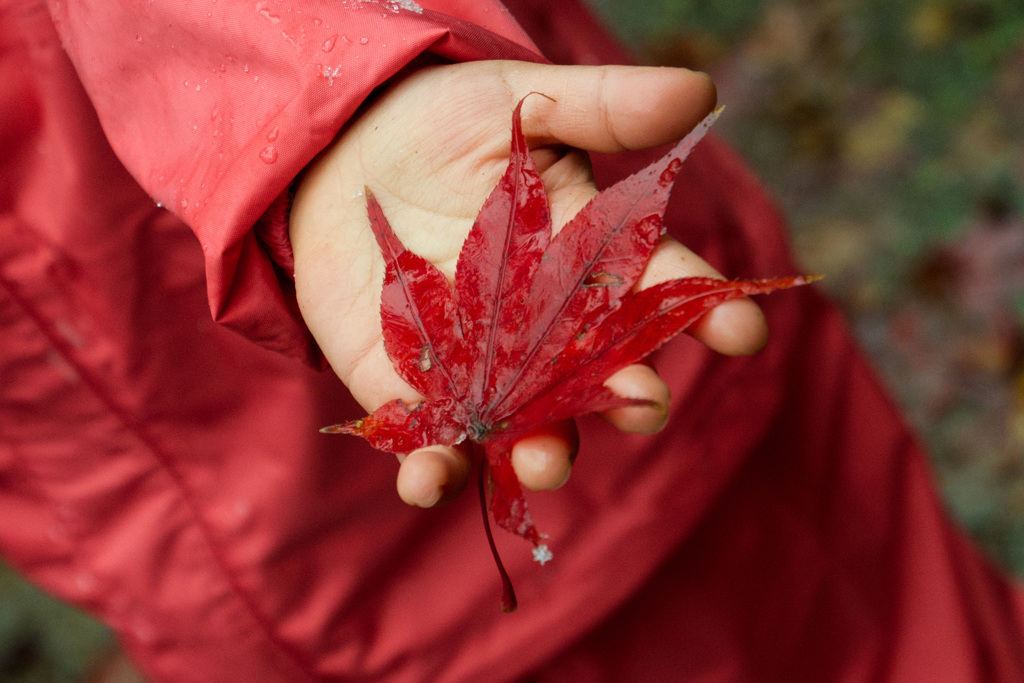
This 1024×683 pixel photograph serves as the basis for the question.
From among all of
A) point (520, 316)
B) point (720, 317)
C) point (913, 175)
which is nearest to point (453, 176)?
point (520, 316)

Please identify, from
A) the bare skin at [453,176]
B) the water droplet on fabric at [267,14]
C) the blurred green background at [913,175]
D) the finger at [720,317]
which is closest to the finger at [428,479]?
the bare skin at [453,176]

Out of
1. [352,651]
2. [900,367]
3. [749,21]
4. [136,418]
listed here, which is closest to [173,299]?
[136,418]

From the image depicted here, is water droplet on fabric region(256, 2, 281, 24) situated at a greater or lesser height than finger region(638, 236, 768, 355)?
greater

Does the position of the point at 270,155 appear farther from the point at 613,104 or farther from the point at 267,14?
the point at 613,104

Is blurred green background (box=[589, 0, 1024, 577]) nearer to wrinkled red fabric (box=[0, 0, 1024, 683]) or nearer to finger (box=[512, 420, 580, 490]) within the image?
wrinkled red fabric (box=[0, 0, 1024, 683])

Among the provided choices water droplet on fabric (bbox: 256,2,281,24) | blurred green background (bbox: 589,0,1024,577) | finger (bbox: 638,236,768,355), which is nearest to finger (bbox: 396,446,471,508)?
finger (bbox: 638,236,768,355)

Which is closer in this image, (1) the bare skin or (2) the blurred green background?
(1) the bare skin

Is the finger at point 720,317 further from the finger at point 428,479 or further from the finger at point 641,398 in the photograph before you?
the finger at point 428,479

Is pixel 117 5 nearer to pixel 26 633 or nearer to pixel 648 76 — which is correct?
pixel 648 76
